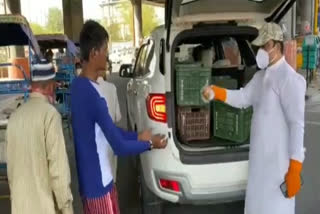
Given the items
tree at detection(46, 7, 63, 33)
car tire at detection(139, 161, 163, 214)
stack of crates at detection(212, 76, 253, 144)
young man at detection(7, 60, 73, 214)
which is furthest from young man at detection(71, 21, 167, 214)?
tree at detection(46, 7, 63, 33)

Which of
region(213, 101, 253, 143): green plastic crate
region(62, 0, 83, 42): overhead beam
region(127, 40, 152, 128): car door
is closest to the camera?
region(213, 101, 253, 143): green plastic crate

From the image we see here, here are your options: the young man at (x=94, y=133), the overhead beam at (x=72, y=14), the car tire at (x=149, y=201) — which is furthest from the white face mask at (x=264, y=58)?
the overhead beam at (x=72, y=14)

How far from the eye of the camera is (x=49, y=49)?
1122 centimetres

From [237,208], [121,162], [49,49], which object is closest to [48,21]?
[49,49]

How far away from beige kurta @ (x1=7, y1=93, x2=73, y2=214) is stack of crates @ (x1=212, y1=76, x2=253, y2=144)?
1.80 meters

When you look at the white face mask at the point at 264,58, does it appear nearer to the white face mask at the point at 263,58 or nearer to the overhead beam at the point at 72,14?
the white face mask at the point at 263,58

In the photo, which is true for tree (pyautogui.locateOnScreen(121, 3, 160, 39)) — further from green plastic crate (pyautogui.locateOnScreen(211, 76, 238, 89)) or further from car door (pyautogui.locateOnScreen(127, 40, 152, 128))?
green plastic crate (pyautogui.locateOnScreen(211, 76, 238, 89))

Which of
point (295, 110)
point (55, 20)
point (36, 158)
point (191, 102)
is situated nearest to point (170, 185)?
point (191, 102)

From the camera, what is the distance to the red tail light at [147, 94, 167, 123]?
3.55 metres

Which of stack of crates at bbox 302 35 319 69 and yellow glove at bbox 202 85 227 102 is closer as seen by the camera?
yellow glove at bbox 202 85 227 102

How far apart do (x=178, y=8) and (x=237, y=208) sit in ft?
7.13

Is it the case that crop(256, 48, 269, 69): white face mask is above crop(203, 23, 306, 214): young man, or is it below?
above

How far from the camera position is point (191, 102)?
3926 millimetres

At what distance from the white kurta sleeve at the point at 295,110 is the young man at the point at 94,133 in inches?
39.8
